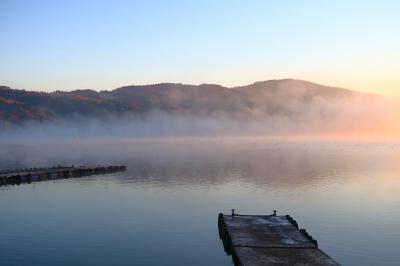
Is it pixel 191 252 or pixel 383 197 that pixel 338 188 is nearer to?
pixel 383 197

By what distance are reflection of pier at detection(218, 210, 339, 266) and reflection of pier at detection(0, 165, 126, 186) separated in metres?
55.9

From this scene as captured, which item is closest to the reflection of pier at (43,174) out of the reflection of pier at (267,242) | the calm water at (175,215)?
the calm water at (175,215)

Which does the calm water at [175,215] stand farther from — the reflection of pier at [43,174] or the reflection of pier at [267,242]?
the reflection of pier at [43,174]

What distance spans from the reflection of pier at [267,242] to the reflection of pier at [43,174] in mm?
55921

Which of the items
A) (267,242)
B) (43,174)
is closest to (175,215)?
(267,242)

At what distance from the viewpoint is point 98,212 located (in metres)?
59.3

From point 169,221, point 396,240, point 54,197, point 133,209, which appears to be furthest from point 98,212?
point 396,240

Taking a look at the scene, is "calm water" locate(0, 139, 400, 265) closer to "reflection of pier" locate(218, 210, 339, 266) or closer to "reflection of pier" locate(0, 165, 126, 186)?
"reflection of pier" locate(218, 210, 339, 266)

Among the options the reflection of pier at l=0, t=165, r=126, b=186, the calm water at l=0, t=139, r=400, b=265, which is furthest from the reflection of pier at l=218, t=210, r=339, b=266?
the reflection of pier at l=0, t=165, r=126, b=186

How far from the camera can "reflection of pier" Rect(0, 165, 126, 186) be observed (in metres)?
88.8

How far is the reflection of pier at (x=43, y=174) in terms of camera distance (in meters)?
88.8

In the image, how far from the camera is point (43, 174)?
95.9 metres

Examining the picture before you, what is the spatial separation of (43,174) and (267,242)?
69.6 meters

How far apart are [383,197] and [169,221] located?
36.9 meters
